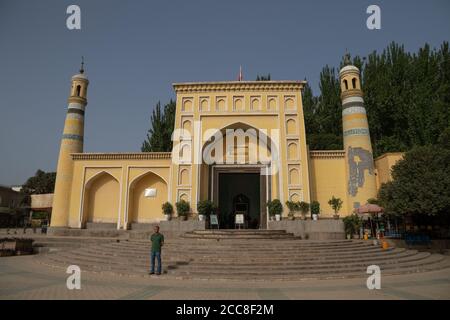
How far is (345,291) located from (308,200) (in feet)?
34.9

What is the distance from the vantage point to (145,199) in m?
19.7

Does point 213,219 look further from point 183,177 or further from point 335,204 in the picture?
point 335,204

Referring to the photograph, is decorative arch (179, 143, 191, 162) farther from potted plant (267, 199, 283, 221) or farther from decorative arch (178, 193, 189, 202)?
potted plant (267, 199, 283, 221)

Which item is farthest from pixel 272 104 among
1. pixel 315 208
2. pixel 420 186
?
pixel 420 186

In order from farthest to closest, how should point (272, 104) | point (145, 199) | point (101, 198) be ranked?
point (101, 198) → point (145, 199) → point (272, 104)

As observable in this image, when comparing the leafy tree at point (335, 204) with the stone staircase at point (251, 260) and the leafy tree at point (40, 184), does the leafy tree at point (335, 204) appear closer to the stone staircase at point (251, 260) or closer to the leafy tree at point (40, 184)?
the stone staircase at point (251, 260)

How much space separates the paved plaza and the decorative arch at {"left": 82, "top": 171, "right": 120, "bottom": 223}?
34.7 ft

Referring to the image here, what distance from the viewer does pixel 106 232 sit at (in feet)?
58.2

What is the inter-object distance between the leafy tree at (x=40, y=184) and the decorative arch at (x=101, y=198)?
32110 millimetres

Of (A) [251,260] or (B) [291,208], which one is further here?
(B) [291,208]

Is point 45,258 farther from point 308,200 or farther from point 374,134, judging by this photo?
point 374,134

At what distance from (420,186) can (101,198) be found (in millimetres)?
17895

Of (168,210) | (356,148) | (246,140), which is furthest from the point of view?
(246,140)
